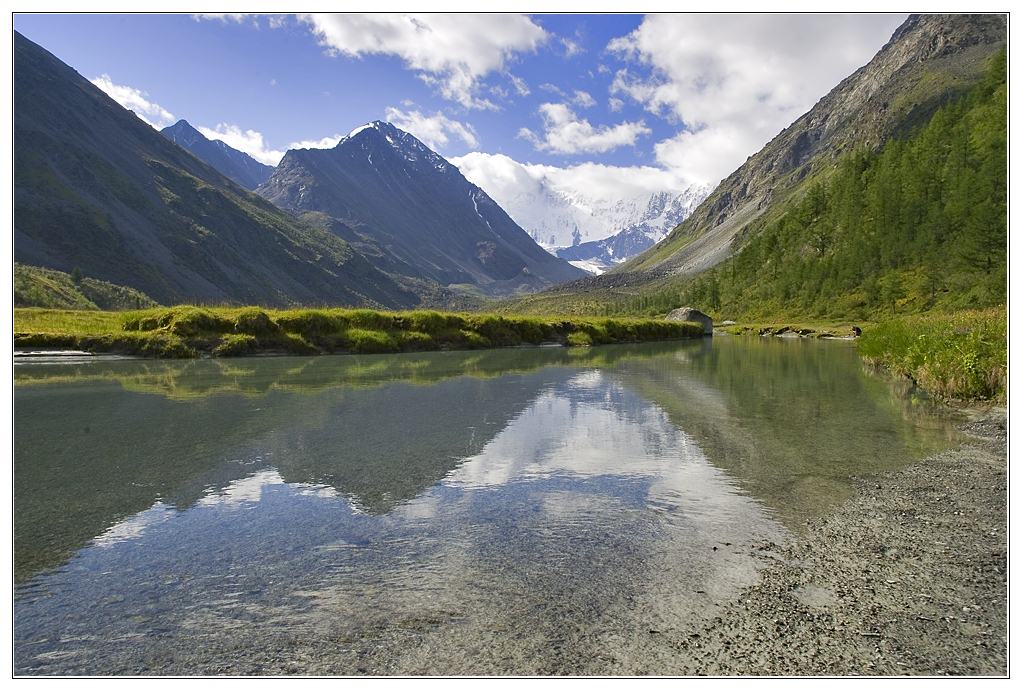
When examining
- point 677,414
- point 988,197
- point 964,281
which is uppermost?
point 988,197

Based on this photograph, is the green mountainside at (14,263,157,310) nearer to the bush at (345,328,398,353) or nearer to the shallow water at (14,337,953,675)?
the bush at (345,328,398,353)

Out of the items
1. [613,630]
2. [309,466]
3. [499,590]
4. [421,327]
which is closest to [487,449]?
[309,466]

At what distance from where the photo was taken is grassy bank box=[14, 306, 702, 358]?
152 ft

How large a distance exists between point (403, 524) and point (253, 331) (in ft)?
152

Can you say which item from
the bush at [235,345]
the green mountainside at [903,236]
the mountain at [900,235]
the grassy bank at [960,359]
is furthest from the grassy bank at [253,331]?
the mountain at [900,235]

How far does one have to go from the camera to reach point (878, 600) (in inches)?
295

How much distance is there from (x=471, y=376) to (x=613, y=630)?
30.6 m

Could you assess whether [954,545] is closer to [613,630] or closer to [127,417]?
[613,630]

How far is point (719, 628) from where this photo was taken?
6859 millimetres

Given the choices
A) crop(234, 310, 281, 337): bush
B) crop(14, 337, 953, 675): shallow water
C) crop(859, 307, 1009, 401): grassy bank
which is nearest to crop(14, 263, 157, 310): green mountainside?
crop(234, 310, 281, 337): bush

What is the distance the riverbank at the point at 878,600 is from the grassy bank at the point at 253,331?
48.6 metres

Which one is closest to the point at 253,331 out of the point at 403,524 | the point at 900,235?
the point at 403,524

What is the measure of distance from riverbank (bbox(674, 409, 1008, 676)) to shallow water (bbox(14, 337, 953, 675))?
0.45 m

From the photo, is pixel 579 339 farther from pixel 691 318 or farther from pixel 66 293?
pixel 66 293
